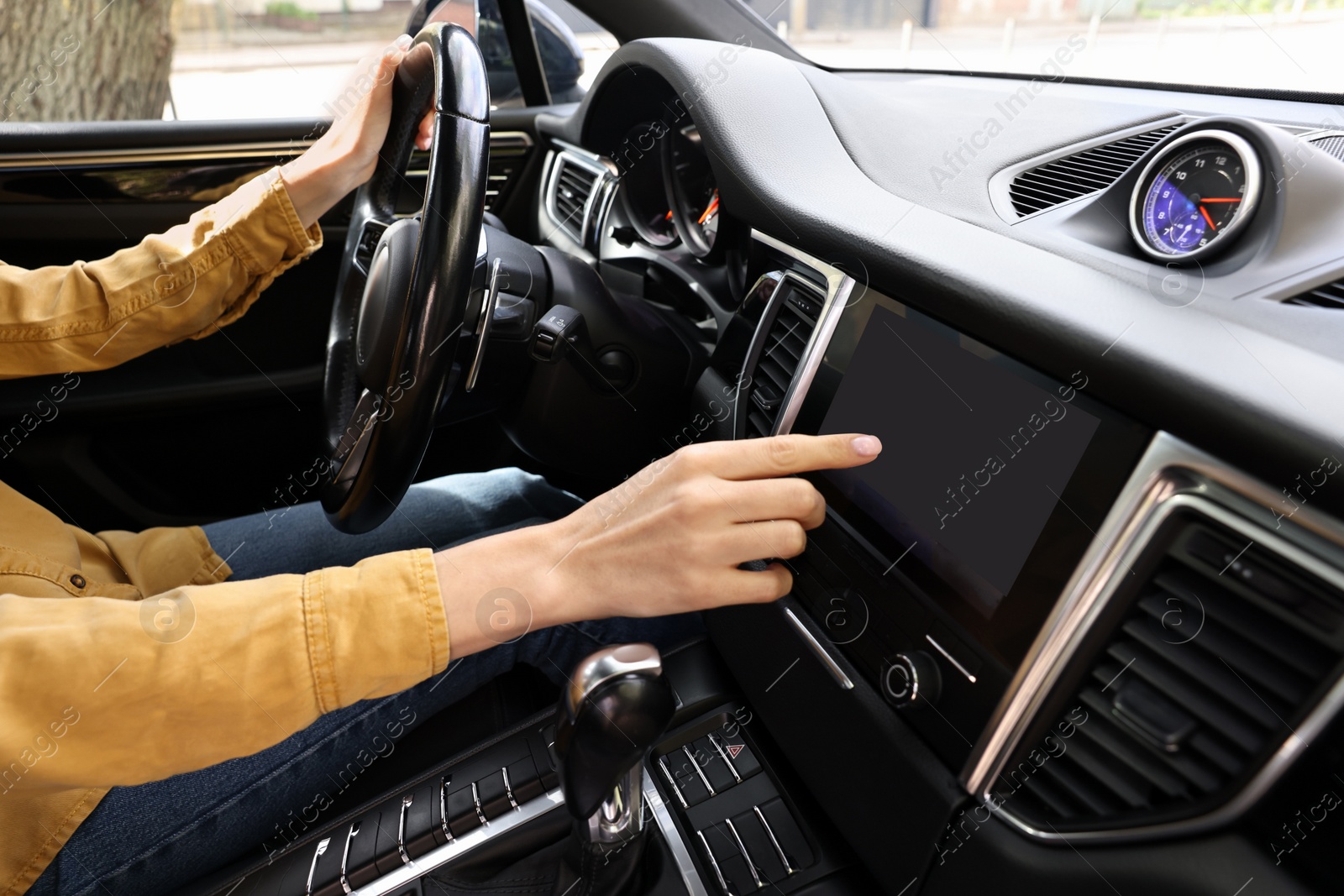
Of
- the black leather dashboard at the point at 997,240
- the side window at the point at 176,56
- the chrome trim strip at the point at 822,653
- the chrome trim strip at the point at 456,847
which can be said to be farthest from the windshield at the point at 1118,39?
the chrome trim strip at the point at 456,847

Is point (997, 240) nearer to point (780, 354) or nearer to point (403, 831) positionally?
point (780, 354)

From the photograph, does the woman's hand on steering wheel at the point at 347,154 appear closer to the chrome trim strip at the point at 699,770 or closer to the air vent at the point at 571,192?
the air vent at the point at 571,192

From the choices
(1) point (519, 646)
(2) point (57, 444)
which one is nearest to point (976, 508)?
(1) point (519, 646)

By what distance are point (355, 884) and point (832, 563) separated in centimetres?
53

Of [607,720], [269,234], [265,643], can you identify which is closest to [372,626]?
[265,643]

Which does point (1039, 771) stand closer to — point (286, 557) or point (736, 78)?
point (736, 78)

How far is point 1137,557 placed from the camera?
1.71 feet

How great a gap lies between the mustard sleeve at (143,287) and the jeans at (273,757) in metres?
0.28

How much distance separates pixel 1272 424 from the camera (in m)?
0.46

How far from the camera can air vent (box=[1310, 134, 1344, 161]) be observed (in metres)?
0.77

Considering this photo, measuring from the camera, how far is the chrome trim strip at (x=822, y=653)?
755mm

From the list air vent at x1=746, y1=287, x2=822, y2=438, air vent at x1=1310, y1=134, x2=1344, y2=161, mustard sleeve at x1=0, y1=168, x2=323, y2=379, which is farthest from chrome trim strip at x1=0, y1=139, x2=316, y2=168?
air vent at x1=1310, y1=134, x2=1344, y2=161

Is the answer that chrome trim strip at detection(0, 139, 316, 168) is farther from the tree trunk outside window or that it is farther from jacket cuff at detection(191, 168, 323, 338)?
jacket cuff at detection(191, 168, 323, 338)

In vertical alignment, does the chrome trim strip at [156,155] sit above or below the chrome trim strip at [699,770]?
above
